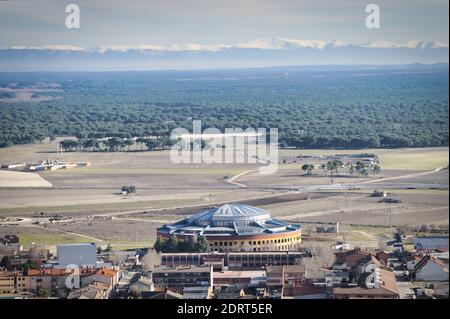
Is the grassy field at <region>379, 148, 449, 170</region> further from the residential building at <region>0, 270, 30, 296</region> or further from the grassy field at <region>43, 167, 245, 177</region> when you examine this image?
the residential building at <region>0, 270, 30, 296</region>

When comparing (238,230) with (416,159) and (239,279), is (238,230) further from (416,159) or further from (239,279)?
(416,159)

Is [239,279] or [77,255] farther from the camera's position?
[77,255]

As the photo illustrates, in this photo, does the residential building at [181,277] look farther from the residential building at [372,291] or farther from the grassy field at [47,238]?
the grassy field at [47,238]

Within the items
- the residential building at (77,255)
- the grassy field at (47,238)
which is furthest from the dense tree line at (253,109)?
the residential building at (77,255)

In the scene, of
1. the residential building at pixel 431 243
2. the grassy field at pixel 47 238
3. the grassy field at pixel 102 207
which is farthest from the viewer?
the grassy field at pixel 102 207

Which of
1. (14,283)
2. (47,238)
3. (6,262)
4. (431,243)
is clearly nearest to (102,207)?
(47,238)

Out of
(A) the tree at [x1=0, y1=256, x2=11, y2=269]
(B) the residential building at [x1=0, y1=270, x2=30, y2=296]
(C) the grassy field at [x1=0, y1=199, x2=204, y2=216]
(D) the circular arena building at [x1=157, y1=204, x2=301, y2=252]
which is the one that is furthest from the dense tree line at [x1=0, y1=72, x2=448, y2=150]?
(B) the residential building at [x1=0, y1=270, x2=30, y2=296]

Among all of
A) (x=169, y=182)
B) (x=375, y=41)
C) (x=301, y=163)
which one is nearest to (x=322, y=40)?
(x=375, y=41)
